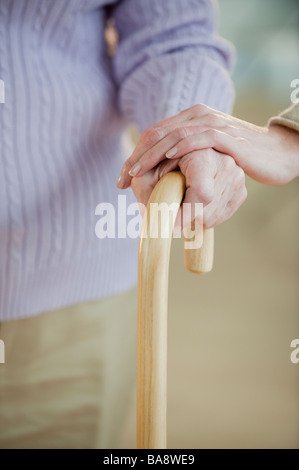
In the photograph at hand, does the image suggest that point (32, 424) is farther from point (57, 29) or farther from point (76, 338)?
point (57, 29)

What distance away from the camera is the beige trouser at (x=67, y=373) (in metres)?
0.53

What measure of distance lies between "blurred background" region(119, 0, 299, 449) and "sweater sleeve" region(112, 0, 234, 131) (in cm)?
42

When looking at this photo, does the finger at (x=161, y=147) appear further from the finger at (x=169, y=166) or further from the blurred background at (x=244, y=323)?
the blurred background at (x=244, y=323)

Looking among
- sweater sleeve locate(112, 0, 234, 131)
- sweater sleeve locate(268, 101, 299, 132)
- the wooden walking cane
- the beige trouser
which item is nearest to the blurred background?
the beige trouser

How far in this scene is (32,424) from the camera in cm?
59

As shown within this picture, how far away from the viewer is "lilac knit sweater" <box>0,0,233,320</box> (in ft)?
1.44

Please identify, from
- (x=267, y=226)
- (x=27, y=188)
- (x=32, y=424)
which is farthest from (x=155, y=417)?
(x=267, y=226)

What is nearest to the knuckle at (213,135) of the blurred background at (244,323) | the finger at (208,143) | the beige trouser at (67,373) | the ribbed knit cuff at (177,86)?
the finger at (208,143)

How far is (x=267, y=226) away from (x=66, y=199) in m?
1.20

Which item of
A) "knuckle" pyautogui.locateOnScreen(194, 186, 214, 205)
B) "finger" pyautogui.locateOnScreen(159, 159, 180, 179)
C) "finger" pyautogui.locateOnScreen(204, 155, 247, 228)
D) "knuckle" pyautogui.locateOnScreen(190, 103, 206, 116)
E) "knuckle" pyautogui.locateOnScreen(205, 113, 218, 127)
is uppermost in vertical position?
"knuckle" pyautogui.locateOnScreen(190, 103, 206, 116)

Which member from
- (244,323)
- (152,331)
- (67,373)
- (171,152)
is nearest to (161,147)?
(171,152)

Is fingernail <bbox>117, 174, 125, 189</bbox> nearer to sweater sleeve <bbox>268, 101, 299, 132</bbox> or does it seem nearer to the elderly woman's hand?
the elderly woman's hand

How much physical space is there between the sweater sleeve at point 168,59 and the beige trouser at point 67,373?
23 centimetres

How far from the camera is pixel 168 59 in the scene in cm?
44
